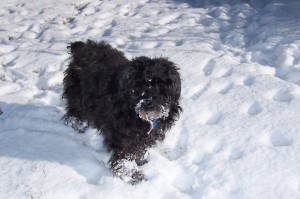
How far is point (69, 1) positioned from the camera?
10.1 metres

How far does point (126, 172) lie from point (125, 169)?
39 mm

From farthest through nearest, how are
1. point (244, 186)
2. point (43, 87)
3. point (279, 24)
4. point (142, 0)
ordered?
1. point (142, 0)
2. point (279, 24)
3. point (43, 87)
4. point (244, 186)

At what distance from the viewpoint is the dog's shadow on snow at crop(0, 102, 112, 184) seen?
14.3ft

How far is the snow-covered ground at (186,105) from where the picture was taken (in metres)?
4.09

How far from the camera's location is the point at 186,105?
5.48 m

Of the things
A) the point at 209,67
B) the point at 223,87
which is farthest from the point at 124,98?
the point at 209,67

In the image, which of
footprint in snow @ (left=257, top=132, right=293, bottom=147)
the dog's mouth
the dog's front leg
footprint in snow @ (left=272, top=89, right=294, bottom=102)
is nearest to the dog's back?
the dog's mouth

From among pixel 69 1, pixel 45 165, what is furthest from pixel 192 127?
pixel 69 1

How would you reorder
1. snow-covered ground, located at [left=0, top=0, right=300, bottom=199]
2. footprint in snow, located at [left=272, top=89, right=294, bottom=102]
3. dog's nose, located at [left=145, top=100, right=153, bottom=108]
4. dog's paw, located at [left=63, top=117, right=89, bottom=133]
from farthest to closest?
footprint in snow, located at [left=272, top=89, right=294, bottom=102] < dog's paw, located at [left=63, top=117, right=89, bottom=133] < snow-covered ground, located at [left=0, top=0, right=300, bottom=199] < dog's nose, located at [left=145, top=100, right=153, bottom=108]

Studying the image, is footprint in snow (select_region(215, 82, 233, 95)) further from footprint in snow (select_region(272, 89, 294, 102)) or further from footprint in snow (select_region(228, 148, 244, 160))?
footprint in snow (select_region(228, 148, 244, 160))

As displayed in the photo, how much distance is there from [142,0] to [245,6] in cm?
290

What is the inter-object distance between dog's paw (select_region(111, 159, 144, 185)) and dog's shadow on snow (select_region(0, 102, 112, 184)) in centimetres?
15

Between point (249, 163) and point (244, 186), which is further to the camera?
point (249, 163)

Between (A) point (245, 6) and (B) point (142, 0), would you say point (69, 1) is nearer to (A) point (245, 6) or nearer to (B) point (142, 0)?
(B) point (142, 0)
